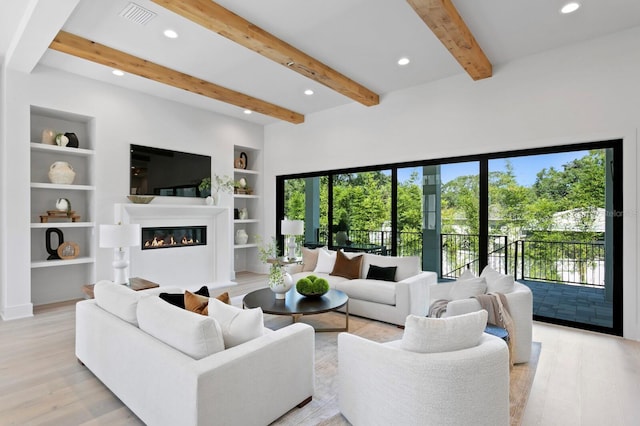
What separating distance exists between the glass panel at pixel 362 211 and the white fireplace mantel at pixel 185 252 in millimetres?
2125

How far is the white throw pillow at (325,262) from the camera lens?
5.11 metres

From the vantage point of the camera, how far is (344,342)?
2117 millimetres

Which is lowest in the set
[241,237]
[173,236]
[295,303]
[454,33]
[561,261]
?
[295,303]

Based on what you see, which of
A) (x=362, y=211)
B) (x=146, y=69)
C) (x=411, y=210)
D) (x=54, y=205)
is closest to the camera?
(x=146, y=69)

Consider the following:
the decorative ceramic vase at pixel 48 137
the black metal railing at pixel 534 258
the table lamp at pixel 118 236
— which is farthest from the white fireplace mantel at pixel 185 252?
the black metal railing at pixel 534 258

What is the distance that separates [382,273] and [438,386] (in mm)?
2847

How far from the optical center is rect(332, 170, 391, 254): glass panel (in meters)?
5.69

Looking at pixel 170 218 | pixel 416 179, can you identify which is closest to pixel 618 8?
pixel 416 179

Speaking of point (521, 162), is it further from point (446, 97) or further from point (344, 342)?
point (344, 342)

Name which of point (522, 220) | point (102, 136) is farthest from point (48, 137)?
point (522, 220)

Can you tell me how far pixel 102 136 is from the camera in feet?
16.4

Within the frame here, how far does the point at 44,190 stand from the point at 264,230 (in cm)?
378

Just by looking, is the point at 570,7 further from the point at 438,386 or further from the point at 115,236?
the point at 115,236

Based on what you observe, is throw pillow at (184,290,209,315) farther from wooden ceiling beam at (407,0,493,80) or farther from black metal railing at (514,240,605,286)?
black metal railing at (514,240,605,286)
